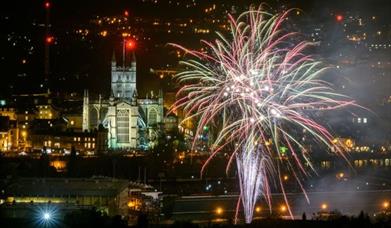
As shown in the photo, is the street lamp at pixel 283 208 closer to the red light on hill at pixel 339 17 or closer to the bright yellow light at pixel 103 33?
the bright yellow light at pixel 103 33

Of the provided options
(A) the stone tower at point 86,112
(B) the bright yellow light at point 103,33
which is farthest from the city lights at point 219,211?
(B) the bright yellow light at point 103,33

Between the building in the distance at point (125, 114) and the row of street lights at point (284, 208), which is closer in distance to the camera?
the row of street lights at point (284, 208)

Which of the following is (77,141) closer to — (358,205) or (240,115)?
(240,115)

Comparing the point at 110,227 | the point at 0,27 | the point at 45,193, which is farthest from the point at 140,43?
the point at 110,227

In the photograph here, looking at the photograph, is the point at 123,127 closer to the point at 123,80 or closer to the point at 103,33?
the point at 123,80

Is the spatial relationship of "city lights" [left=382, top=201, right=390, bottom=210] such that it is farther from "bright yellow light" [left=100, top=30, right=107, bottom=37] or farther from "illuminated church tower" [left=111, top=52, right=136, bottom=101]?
"bright yellow light" [left=100, top=30, right=107, bottom=37]

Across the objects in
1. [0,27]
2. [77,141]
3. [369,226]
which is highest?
[0,27]

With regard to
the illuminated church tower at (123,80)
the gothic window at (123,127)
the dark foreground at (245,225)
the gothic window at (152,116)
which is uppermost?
the illuminated church tower at (123,80)

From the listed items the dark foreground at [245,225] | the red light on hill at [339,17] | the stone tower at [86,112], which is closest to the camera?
the dark foreground at [245,225]

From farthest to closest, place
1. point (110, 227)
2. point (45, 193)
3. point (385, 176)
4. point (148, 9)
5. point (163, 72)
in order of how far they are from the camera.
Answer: point (148, 9) < point (163, 72) < point (385, 176) < point (45, 193) < point (110, 227)
